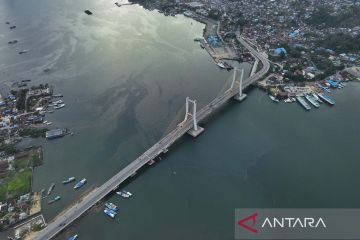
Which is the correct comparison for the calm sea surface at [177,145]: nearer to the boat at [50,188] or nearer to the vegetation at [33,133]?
the boat at [50,188]

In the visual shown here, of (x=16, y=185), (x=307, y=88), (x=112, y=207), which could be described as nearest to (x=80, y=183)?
(x=112, y=207)

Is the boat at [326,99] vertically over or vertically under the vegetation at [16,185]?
over

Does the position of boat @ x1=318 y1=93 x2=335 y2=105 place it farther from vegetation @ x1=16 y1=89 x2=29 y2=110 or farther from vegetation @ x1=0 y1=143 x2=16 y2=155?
vegetation @ x1=16 y1=89 x2=29 y2=110

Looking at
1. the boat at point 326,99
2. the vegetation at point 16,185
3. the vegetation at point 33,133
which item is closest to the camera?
the vegetation at point 16,185

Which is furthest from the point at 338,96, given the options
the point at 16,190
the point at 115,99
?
the point at 16,190

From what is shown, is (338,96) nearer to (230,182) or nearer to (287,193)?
(287,193)

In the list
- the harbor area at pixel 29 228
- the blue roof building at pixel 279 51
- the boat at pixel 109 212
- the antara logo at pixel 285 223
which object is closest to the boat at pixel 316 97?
the blue roof building at pixel 279 51
